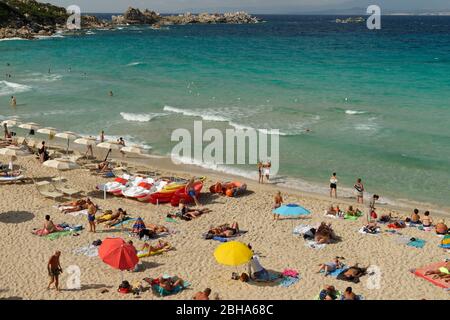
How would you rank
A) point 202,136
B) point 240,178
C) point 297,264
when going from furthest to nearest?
1. point 202,136
2. point 240,178
3. point 297,264

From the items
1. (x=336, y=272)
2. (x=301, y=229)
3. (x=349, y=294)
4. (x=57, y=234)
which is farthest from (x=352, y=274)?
(x=57, y=234)

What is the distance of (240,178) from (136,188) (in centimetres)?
517

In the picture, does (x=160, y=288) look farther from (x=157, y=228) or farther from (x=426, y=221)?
(x=426, y=221)

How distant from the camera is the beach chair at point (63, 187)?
17625mm

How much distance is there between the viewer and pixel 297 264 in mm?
13281

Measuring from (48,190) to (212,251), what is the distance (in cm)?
739

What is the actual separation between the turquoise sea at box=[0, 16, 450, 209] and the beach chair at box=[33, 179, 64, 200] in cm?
694

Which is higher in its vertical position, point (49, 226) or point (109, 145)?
point (109, 145)

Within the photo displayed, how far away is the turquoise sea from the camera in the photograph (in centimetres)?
2223

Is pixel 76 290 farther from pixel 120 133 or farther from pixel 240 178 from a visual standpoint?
pixel 120 133

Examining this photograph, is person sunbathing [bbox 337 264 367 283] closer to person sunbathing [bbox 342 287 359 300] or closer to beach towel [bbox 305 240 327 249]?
person sunbathing [bbox 342 287 359 300]

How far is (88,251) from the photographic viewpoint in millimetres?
13656
